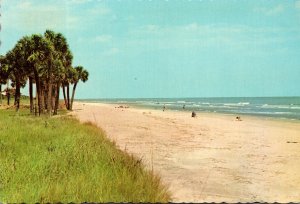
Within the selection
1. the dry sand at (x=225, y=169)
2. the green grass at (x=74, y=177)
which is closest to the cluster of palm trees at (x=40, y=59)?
the dry sand at (x=225, y=169)

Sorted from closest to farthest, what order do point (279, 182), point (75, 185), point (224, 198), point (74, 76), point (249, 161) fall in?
point (75, 185), point (224, 198), point (279, 182), point (249, 161), point (74, 76)

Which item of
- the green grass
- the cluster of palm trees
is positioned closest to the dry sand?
the green grass

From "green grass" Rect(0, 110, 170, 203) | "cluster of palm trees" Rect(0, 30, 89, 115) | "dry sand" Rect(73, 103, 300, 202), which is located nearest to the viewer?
"green grass" Rect(0, 110, 170, 203)

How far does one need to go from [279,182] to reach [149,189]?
431 centimetres

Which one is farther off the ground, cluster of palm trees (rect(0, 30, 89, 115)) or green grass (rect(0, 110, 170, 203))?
cluster of palm trees (rect(0, 30, 89, 115))

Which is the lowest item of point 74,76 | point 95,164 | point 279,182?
point 279,182

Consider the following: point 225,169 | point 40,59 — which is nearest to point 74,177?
point 225,169

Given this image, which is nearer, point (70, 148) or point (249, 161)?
point (70, 148)

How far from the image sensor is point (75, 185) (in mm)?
7070

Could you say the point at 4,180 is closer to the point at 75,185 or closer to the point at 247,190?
the point at 75,185

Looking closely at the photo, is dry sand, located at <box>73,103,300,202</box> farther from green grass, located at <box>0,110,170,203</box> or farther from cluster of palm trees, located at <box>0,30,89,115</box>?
cluster of palm trees, located at <box>0,30,89,115</box>

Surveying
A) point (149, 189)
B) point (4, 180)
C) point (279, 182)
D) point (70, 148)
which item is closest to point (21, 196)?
point (4, 180)

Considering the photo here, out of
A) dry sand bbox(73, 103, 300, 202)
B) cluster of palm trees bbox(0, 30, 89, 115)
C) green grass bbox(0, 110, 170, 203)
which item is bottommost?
dry sand bbox(73, 103, 300, 202)

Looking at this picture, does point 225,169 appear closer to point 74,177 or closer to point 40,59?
point 74,177
